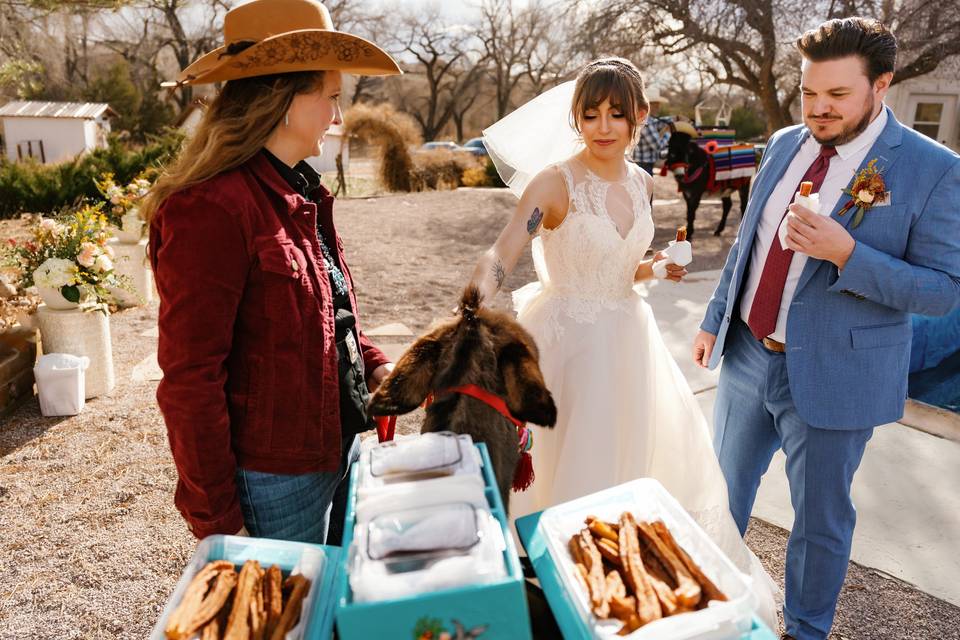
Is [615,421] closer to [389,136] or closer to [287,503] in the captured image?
[287,503]

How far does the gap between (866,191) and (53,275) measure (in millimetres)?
5124

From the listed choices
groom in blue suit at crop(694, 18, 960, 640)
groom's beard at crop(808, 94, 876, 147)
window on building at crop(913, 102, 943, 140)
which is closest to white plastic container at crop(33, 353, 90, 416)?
groom in blue suit at crop(694, 18, 960, 640)

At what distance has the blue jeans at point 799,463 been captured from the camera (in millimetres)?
2275

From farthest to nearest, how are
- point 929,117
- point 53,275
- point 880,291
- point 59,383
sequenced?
point 929,117 < point 53,275 < point 59,383 < point 880,291

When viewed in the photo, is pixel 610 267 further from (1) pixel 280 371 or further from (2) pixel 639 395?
(1) pixel 280 371

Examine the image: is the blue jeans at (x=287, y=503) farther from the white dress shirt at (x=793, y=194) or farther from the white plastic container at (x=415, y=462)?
the white dress shirt at (x=793, y=194)

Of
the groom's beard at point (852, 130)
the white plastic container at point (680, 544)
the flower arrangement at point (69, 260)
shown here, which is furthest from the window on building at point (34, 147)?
the white plastic container at point (680, 544)

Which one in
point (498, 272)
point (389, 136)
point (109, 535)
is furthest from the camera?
point (389, 136)

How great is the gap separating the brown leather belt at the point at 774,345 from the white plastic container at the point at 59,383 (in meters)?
4.55

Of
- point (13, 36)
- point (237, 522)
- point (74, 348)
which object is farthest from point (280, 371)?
point (13, 36)

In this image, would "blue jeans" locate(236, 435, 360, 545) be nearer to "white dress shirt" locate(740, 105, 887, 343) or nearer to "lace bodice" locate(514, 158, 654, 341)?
"lace bodice" locate(514, 158, 654, 341)

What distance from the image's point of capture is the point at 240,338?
163 cm

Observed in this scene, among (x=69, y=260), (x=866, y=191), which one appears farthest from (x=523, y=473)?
(x=69, y=260)

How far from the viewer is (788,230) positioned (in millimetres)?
2061
